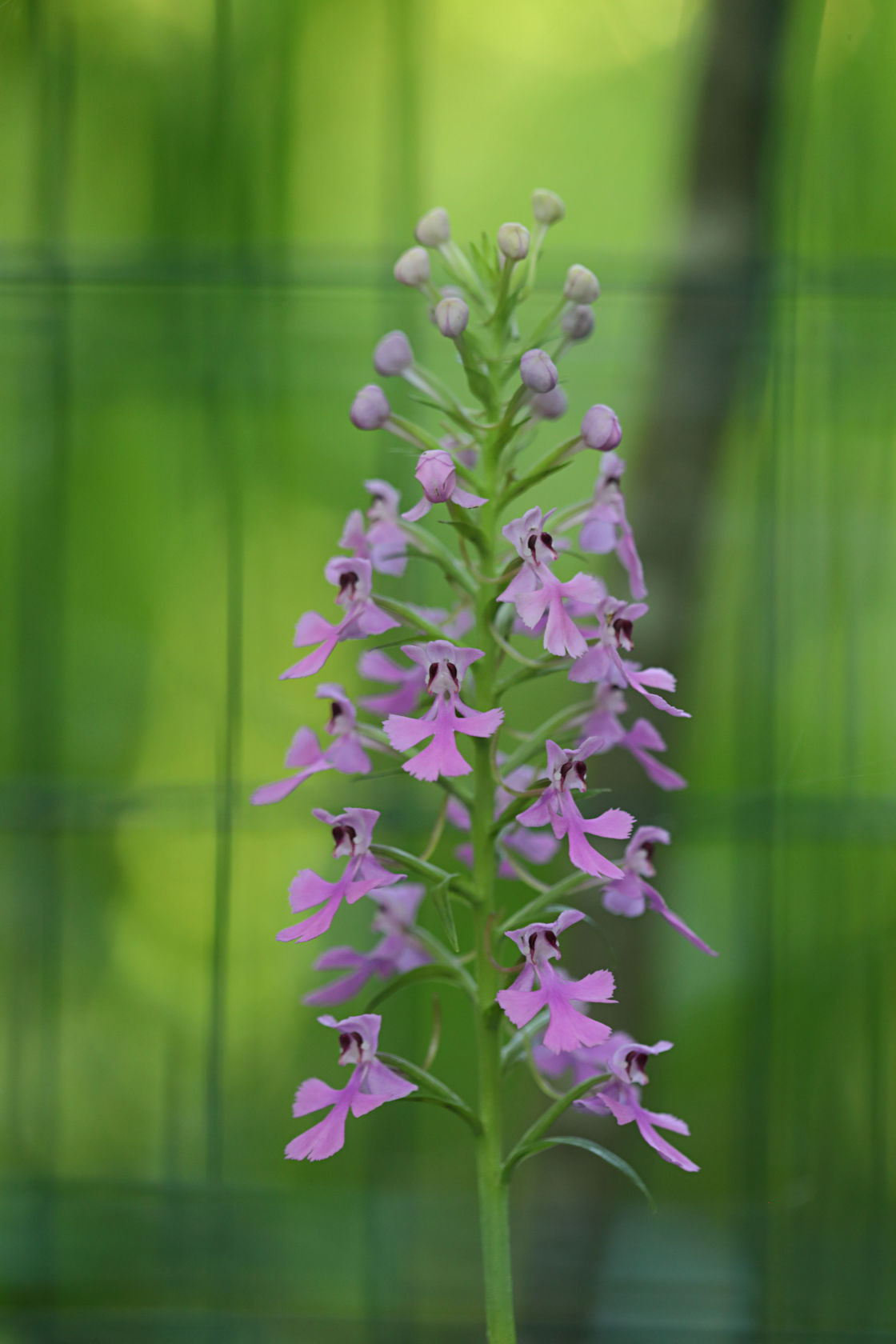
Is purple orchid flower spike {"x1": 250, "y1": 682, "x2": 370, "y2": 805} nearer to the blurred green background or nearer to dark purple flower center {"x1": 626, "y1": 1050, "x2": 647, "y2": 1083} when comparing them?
dark purple flower center {"x1": 626, "y1": 1050, "x2": 647, "y2": 1083}

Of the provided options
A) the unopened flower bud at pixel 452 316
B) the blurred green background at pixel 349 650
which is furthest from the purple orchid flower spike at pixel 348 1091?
the blurred green background at pixel 349 650

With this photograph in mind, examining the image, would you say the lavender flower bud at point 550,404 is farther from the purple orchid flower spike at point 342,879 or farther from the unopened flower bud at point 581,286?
the purple orchid flower spike at point 342,879

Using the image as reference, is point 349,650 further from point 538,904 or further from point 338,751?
point 538,904

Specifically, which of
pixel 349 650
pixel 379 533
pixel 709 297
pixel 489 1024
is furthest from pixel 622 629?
pixel 709 297

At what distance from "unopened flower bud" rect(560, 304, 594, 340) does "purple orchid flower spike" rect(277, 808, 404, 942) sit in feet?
1.63

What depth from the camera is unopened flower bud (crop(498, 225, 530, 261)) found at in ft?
2.95

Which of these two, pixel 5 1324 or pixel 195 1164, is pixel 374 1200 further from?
pixel 5 1324

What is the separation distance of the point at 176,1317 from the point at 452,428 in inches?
61.0

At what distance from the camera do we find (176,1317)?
172cm

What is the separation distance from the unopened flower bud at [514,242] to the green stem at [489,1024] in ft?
0.54

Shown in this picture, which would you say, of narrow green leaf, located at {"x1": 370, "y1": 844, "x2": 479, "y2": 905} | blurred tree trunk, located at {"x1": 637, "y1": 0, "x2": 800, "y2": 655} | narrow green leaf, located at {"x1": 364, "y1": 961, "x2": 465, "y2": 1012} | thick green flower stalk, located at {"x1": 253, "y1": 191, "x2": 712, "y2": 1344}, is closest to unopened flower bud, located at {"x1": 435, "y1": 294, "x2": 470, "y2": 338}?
thick green flower stalk, located at {"x1": 253, "y1": 191, "x2": 712, "y2": 1344}

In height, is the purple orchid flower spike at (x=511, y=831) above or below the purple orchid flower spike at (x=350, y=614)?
below

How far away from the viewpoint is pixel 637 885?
3.13ft

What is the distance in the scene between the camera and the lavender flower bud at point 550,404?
0.95m
